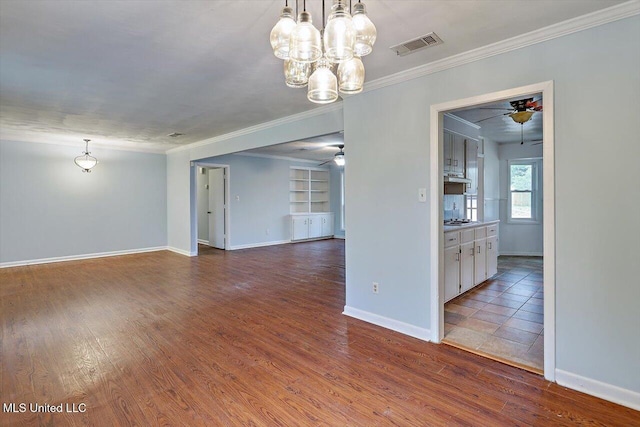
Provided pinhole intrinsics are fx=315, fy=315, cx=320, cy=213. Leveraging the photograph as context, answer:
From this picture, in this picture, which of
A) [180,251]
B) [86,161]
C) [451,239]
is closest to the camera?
[451,239]

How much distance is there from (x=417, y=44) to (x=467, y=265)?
2.93 metres

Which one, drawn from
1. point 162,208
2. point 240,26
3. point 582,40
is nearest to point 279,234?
point 162,208

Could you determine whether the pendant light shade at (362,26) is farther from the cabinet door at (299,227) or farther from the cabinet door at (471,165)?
the cabinet door at (299,227)

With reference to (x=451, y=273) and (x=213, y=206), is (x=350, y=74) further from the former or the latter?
(x=213, y=206)

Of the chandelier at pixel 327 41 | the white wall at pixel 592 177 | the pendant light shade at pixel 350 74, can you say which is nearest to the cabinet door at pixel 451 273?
the white wall at pixel 592 177

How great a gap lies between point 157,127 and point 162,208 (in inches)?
133

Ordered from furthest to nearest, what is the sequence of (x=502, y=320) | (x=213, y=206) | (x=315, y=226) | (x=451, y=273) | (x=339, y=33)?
(x=315, y=226)
(x=213, y=206)
(x=451, y=273)
(x=502, y=320)
(x=339, y=33)

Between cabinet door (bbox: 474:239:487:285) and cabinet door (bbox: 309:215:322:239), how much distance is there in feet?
18.6

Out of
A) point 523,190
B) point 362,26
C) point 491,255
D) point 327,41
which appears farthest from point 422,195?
point 523,190

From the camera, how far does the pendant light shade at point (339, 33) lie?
4.47 feet

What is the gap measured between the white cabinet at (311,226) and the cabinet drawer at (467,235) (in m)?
5.78

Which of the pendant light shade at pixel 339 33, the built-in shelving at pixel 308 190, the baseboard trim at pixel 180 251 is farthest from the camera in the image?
the built-in shelving at pixel 308 190

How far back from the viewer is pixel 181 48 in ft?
8.16

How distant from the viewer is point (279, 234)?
910 cm
